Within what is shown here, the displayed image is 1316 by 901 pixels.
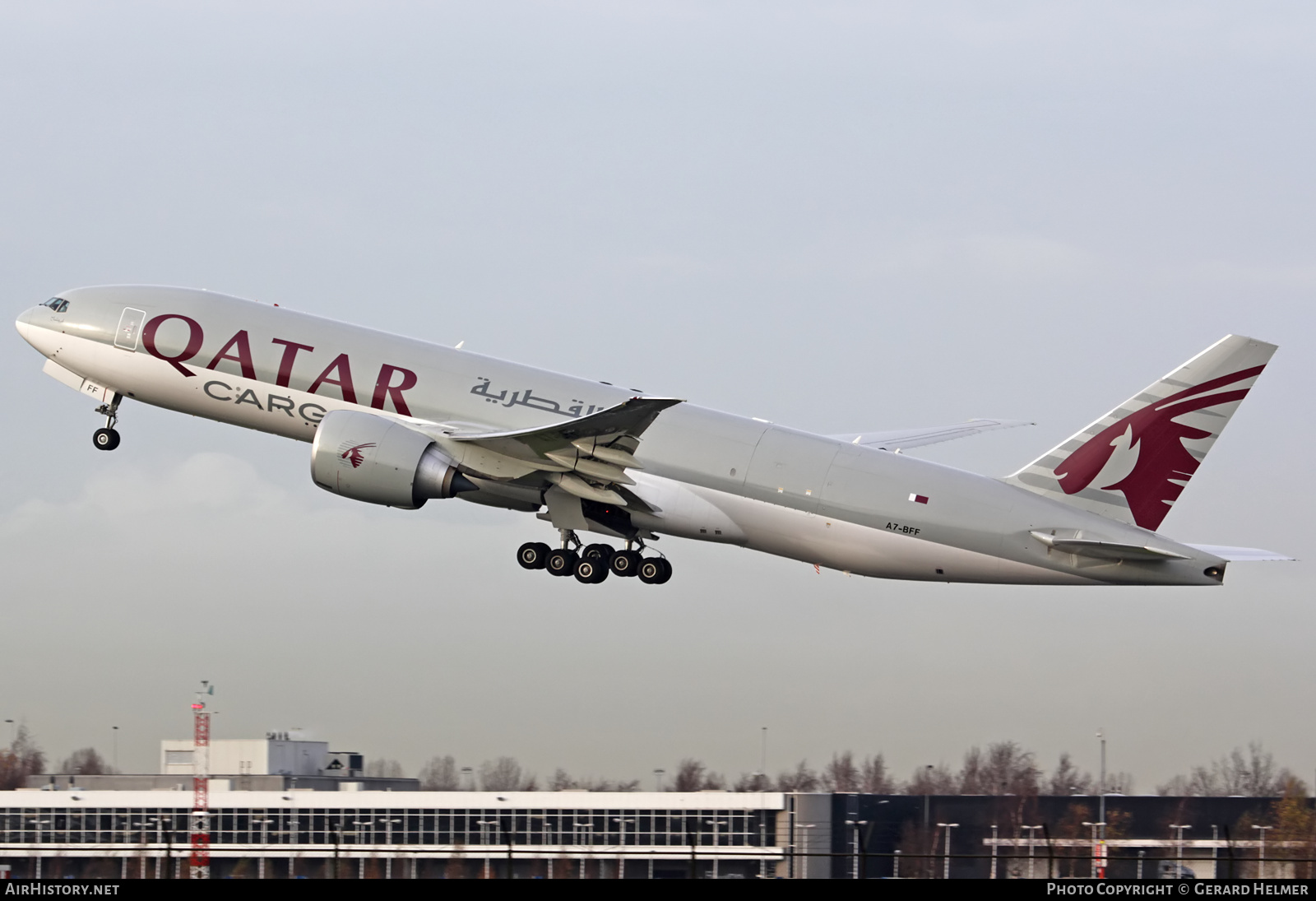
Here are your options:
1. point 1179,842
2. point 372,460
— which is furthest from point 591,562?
point 1179,842

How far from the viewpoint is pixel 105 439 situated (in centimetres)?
5116

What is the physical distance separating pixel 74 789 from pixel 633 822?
2447 cm

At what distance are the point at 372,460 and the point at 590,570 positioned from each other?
8022 mm

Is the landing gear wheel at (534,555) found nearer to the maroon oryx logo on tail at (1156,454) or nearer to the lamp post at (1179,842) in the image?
the maroon oryx logo on tail at (1156,454)

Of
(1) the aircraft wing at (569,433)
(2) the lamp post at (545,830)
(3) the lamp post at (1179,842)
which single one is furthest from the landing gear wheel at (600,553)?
(3) the lamp post at (1179,842)

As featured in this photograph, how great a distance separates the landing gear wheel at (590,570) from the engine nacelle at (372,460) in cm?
587

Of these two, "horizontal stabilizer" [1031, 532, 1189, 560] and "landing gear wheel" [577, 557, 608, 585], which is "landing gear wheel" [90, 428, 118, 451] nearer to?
"landing gear wheel" [577, 557, 608, 585]

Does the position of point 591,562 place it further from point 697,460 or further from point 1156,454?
point 1156,454

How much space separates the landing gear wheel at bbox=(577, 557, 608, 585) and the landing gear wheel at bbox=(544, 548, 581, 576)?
199 millimetres

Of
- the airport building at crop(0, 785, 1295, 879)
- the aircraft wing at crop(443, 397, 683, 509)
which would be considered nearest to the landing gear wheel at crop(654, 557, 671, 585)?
the aircraft wing at crop(443, 397, 683, 509)

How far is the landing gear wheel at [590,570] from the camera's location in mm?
47812
